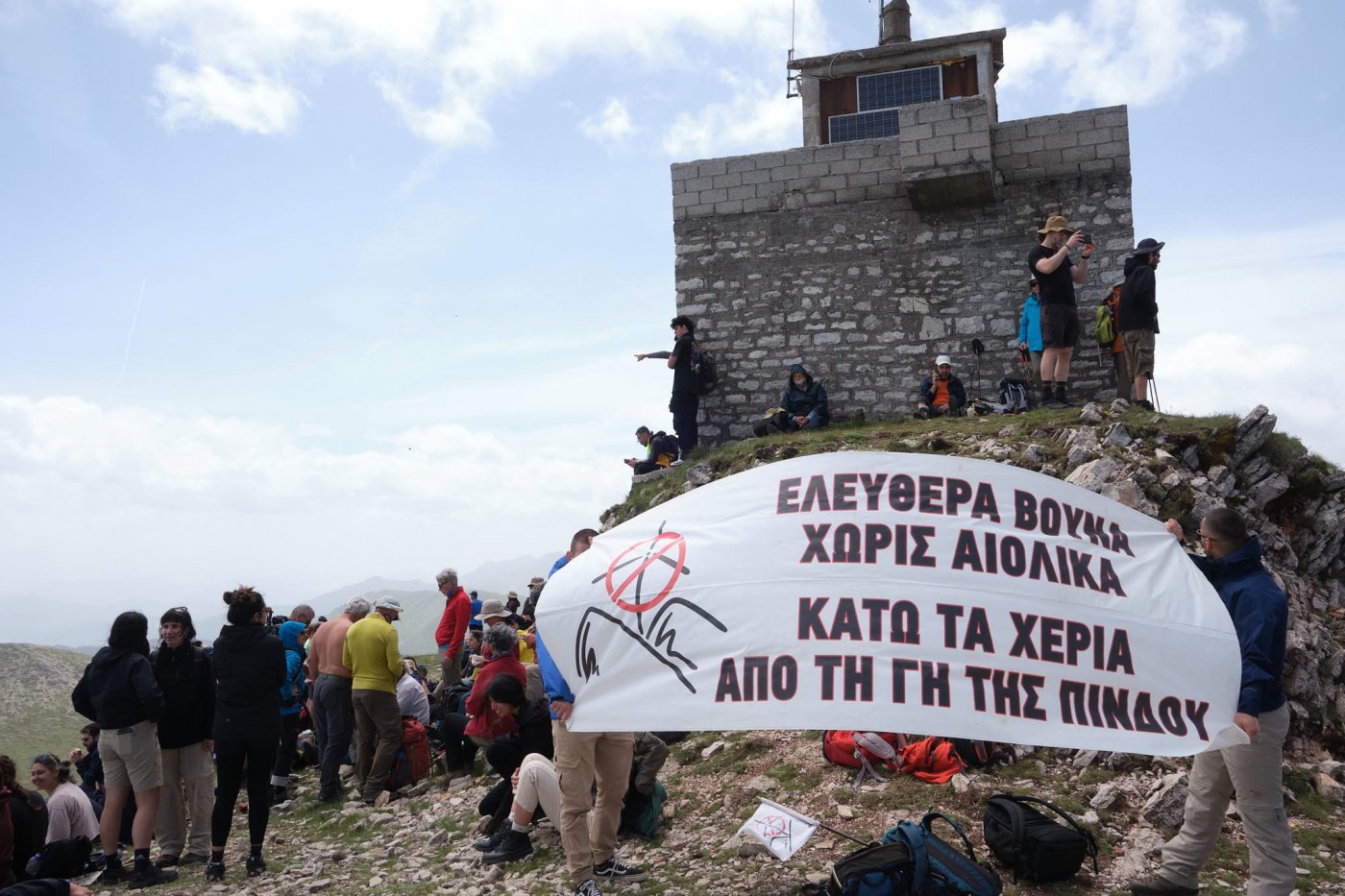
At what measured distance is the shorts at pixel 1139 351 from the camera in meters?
11.6

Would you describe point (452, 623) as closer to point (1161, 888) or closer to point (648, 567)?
point (648, 567)

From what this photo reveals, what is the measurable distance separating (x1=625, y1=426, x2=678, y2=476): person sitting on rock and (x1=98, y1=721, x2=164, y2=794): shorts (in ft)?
25.9

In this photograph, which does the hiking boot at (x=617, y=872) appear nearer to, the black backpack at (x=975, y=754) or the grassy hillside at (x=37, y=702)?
Result: the black backpack at (x=975, y=754)

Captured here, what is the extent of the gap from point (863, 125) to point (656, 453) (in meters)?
9.85

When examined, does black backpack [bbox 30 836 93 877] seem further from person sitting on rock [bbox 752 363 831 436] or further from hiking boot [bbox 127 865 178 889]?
person sitting on rock [bbox 752 363 831 436]

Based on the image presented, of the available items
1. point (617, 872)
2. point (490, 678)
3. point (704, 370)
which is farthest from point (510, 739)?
point (704, 370)

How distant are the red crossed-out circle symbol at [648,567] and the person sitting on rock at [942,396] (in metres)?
8.77

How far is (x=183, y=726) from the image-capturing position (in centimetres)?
732

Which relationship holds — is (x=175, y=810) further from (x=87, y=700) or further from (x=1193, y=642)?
(x=1193, y=642)

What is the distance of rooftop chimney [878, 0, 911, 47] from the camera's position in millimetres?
21312

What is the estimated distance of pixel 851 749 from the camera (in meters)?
6.98

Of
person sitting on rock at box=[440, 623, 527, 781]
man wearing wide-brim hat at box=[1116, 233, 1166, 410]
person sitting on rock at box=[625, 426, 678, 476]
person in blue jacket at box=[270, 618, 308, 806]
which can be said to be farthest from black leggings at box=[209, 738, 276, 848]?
man wearing wide-brim hat at box=[1116, 233, 1166, 410]

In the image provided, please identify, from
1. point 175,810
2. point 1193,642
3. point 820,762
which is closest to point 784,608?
point 1193,642

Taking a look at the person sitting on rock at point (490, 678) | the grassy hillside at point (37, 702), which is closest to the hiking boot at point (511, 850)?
the person sitting on rock at point (490, 678)
